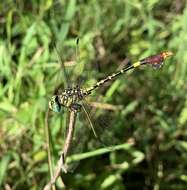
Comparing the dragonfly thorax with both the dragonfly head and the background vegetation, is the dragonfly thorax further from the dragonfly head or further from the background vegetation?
the background vegetation

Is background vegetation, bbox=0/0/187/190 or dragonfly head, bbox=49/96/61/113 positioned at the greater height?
dragonfly head, bbox=49/96/61/113

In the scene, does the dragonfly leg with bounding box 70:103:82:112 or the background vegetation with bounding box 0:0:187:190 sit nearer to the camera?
the dragonfly leg with bounding box 70:103:82:112

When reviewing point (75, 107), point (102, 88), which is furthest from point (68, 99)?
point (102, 88)

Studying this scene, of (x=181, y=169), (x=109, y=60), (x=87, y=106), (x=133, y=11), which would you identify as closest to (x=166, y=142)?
(x=181, y=169)

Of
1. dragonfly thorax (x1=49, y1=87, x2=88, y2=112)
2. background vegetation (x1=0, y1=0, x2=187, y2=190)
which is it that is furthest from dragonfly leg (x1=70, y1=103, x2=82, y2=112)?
background vegetation (x1=0, y1=0, x2=187, y2=190)

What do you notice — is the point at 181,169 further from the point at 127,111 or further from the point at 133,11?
the point at 133,11

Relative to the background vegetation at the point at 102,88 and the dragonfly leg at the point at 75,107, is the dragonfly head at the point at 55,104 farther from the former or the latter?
the background vegetation at the point at 102,88

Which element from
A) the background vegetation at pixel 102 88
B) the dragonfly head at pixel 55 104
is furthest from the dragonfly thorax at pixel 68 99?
the background vegetation at pixel 102 88
